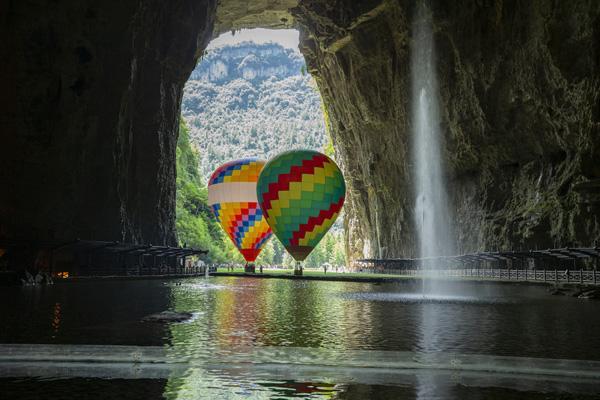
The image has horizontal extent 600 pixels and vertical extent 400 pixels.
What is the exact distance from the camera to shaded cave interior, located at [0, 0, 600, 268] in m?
38.9

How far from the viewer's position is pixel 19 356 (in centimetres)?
942

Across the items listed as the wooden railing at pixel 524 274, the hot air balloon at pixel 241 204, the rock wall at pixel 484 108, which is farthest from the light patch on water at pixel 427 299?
the hot air balloon at pixel 241 204

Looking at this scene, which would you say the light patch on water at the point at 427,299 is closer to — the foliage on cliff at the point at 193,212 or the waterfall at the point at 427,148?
the waterfall at the point at 427,148

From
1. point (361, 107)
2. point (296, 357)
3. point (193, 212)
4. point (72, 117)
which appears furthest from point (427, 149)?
point (296, 357)

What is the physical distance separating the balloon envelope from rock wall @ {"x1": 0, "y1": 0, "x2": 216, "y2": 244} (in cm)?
1164

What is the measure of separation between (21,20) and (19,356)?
3592 cm

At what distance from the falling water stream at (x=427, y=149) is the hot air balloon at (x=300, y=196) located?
39.3 feet

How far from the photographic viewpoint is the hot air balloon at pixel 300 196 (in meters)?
52.3

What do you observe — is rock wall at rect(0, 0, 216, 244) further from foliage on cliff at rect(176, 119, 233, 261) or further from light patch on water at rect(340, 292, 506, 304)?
foliage on cliff at rect(176, 119, 233, 261)

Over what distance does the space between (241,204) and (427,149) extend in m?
19.4

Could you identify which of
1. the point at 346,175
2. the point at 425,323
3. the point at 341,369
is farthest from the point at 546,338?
the point at 346,175

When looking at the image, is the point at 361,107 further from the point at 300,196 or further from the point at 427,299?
the point at 427,299

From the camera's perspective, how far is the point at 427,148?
208ft

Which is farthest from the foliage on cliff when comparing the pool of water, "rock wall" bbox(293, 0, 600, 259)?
the pool of water
